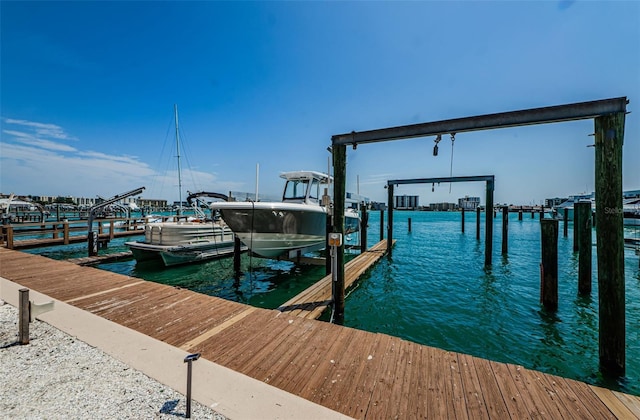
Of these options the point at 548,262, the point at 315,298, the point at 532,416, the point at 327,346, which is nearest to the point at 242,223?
the point at 315,298

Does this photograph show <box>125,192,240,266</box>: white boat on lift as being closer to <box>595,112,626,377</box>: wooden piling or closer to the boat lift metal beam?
the boat lift metal beam

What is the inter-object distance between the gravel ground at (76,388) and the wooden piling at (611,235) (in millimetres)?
5276

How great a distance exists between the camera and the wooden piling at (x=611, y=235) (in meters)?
3.55

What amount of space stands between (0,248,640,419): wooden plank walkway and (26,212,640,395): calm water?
7.00 ft

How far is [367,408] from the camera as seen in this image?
239cm

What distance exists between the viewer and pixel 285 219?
29.8 ft

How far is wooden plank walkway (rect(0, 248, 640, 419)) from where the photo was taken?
2455mm

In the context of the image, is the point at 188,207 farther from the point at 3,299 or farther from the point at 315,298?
the point at 315,298

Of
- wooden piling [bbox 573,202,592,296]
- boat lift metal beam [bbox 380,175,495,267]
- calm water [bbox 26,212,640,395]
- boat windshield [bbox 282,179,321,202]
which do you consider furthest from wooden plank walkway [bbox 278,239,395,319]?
wooden piling [bbox 573,202,592,296]

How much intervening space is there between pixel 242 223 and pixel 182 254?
14.0ft

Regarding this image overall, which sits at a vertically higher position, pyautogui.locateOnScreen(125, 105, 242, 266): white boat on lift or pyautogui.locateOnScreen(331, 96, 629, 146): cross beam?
pyautogui.locateOnScreen(331, 96, 629, 146): cross beam

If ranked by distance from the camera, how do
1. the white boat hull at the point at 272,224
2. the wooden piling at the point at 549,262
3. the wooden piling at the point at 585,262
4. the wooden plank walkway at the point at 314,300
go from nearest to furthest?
the wooden plank walkway at the point at 314,300 < the wooden piling at the point at 549,262 < the wooden piling at the point at 585,262 < the white boat hull at the point at 272,224

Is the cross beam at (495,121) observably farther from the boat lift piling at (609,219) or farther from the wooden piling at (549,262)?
the wooden piling at (549,262)

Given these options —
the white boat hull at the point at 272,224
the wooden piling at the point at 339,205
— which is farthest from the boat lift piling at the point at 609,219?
the white boat hull at the point at 272,224
